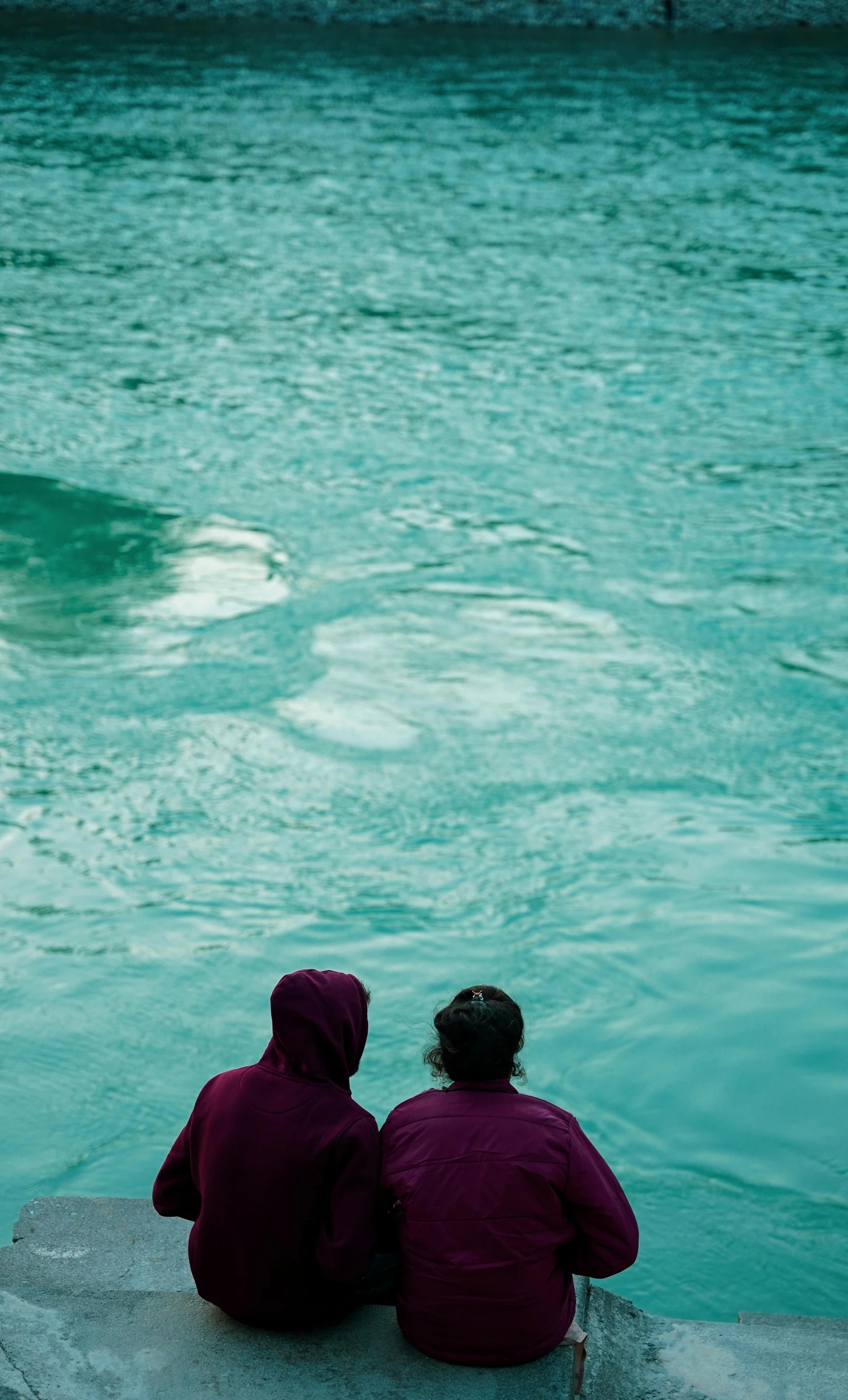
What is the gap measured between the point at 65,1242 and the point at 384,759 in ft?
11.9

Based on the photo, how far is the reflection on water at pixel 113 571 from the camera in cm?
781

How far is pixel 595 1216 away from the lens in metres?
2.15

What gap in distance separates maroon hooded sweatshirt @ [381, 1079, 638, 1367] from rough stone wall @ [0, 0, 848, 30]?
27.7 meters

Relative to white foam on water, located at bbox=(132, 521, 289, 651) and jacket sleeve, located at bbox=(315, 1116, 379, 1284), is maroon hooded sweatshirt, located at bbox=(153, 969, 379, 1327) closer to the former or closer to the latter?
jacket sleeve, located at bbox=(315, 1116, 379, 1284)

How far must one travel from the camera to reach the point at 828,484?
9.57 meters

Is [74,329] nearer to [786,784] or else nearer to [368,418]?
[368,418]

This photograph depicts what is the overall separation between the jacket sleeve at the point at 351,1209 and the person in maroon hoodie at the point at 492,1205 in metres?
0.04

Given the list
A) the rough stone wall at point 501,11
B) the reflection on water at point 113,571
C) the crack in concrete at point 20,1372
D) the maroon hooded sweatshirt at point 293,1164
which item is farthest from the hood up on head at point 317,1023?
the rough stone wall at point 501,11

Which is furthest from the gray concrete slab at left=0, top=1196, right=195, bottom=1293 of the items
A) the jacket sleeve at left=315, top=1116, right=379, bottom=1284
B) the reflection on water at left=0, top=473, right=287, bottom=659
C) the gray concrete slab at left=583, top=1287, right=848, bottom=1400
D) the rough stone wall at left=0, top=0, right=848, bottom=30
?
the rough stone wall at left=0, top=0, right=848, bottom=30

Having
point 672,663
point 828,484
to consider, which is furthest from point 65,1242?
point 828,484

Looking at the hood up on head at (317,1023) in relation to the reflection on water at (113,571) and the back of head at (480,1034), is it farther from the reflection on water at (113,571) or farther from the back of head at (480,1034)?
the reflection on water at (113,571)

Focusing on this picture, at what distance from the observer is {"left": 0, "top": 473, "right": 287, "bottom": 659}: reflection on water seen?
7.81 meters

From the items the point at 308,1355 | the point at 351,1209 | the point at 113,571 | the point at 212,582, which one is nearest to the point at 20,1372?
the point at 308,1355

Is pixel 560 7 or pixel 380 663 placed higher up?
pixel 560 7
